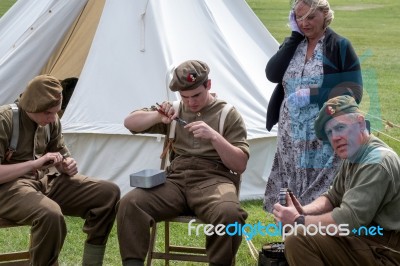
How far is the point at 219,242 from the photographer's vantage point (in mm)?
4727

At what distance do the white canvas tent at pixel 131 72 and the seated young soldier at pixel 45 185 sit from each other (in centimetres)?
155

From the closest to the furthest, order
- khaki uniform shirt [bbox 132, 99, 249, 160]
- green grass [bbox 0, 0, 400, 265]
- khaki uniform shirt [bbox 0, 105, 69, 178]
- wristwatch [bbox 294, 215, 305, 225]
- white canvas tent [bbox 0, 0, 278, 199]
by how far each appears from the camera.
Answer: wristwatch [bbox 294, 215, 305, 225] < khaki uniform shirt [bbox 0, 105, 69, 178] < khaki uniform shirt [bbox 132, 99, 249, 160] < green grass [bbox 0, 0, 400, 265] < white canvas tent [bbox 0, 0, 278, 199]

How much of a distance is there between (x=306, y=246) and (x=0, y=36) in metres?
4.52

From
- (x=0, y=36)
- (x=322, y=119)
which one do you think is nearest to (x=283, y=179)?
(x=322, y=119)

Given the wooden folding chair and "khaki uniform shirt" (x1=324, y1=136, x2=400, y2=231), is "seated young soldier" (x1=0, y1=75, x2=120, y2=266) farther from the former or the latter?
"khaki uniform shirt" (x1=324, y1=136, x2=400, y2=231)

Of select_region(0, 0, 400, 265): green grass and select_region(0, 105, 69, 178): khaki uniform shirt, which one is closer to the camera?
select_region(0, 105, 69, 178): khaki uniform shirt

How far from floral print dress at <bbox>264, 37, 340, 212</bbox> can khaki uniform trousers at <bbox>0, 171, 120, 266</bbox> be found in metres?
1.07

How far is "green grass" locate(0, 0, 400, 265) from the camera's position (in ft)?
19.0

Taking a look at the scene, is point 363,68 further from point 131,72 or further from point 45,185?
point 45,185

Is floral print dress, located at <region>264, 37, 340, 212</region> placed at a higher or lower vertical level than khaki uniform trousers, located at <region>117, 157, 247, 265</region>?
higher

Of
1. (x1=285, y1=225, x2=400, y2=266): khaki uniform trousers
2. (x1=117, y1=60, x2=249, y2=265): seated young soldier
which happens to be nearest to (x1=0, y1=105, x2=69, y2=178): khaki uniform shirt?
(x1=117, y1=60, x2=249, y2=265): seated young soldier

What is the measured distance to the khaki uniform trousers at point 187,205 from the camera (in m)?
4.77

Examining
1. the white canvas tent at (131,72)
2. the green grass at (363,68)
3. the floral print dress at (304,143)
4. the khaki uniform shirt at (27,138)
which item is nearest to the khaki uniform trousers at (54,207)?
the khaki uniform shirt at (27,138)

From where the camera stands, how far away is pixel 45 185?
5.18 meters
